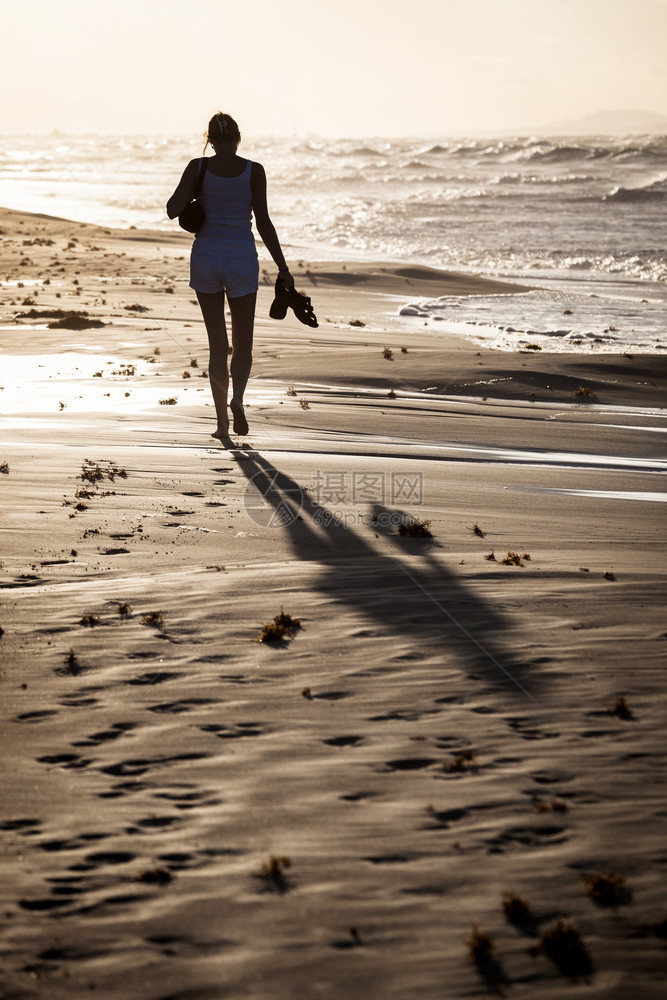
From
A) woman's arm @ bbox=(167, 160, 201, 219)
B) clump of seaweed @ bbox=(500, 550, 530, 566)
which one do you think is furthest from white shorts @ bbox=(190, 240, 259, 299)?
clump of seaweed @ bbox=(500, 550, 530, 566)

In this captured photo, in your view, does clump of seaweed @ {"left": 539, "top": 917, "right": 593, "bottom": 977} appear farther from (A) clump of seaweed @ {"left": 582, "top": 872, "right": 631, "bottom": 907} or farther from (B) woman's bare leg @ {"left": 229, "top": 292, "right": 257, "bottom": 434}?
(B) woman's bare leg @ {"left": 229, "top": 292, "right": 257, "bottom": 434}

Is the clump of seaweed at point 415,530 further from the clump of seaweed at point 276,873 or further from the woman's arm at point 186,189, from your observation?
the clump of seaweed at point 276,873

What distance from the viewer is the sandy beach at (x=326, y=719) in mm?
2250

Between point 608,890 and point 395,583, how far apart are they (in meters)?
2.03

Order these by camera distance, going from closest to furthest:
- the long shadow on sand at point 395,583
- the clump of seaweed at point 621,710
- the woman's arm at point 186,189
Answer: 1. the clump of seaweed at point 621,710
2. the long shadow on sand at point 395,583
3. the woman's arm at point 186,189

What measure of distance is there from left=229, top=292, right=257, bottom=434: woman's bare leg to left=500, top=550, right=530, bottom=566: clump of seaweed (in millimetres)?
2530

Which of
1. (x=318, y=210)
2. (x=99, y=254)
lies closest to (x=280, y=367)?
(x=99, y=254)

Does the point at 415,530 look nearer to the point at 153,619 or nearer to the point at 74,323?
the point at 153,619

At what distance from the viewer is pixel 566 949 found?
223 cm

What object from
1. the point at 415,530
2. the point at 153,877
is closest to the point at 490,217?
the point at 415,530

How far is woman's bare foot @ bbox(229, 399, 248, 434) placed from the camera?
6.78 metres

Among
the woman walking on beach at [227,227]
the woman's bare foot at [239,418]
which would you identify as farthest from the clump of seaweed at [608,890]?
the woman's bare foot at [239,418]

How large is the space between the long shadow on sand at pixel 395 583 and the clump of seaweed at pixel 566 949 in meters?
1.11

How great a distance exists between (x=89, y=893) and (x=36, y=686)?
3.55ft
